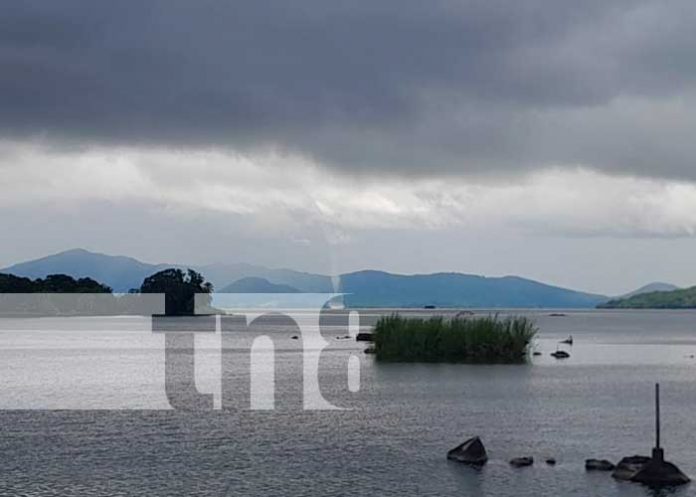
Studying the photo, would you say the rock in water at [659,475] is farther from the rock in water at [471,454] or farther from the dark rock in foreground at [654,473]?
the rock in water at [471,454]

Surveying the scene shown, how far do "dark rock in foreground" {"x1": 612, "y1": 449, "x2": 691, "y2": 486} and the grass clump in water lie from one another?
44.6 metres

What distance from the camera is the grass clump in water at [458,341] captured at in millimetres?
74438

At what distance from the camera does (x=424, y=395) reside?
176ft

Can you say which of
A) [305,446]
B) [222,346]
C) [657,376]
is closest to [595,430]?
[305,446]

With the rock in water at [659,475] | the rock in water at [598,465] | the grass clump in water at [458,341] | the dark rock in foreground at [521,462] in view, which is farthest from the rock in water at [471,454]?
the grass clump in water at [458,341]

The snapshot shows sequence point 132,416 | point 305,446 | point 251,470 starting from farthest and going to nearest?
point 132,416, point 305,446, point 251,470

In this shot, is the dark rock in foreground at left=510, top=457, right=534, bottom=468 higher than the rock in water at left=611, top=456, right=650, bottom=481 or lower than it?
lower

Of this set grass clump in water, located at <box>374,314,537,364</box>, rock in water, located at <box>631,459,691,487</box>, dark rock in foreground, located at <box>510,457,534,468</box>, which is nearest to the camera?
rock in water, located at <box>631,459,691,487</box>

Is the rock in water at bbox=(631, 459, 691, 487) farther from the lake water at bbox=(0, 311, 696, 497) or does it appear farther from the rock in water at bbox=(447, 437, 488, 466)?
the rock in water at bbox=(447, 437, 488, 466)

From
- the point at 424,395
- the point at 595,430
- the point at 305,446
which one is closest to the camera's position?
the point at 305,446

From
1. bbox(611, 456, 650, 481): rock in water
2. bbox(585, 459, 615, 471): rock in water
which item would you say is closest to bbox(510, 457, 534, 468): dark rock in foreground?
bbox(585, 459, 615, 471): rock in water

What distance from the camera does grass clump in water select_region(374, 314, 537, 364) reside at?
74438 mm

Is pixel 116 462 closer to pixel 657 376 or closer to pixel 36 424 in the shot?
pixel 36 424

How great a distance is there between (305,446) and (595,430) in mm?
11766
